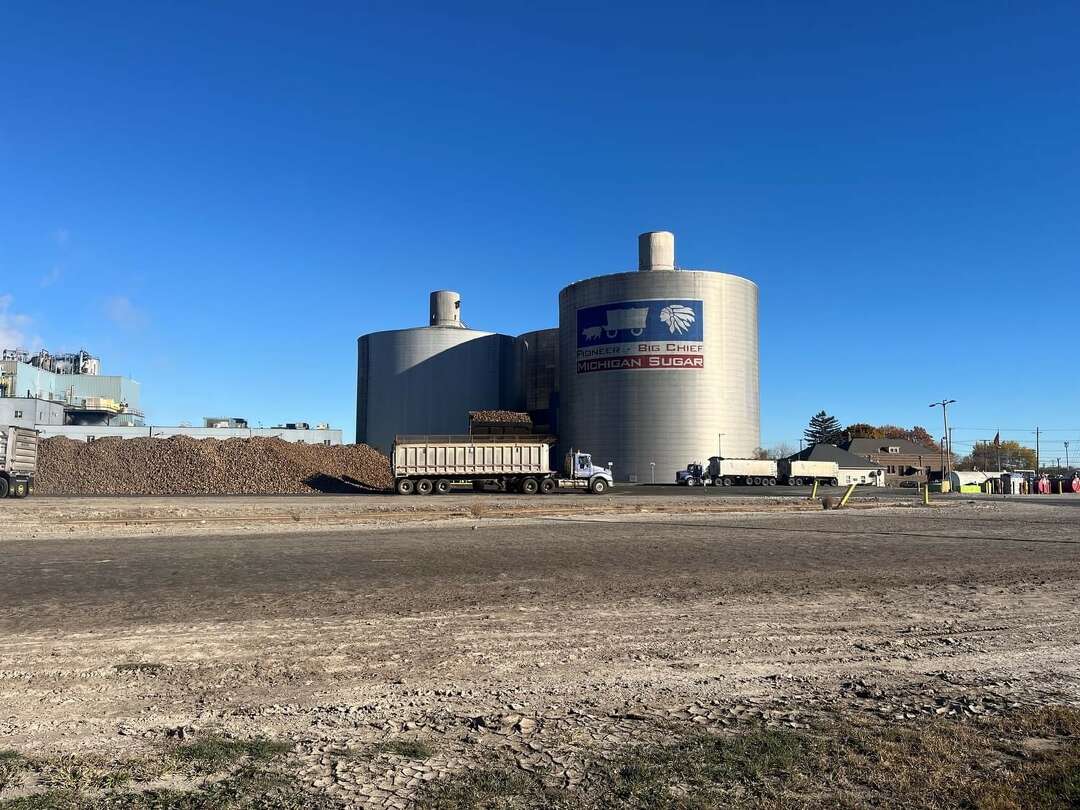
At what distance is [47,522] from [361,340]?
255 feet

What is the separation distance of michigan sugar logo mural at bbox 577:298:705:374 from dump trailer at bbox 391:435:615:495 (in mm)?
29939

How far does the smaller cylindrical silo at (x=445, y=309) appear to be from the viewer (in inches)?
3770

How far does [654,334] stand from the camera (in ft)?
249

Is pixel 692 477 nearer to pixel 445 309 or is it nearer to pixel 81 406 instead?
pixel 445 309

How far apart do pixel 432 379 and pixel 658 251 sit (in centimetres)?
3140

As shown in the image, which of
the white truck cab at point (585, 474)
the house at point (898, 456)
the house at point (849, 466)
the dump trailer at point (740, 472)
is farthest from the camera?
the house at point (898, 456)

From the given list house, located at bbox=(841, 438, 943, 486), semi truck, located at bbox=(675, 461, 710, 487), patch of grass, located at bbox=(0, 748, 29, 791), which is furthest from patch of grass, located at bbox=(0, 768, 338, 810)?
house, located at bbox=(841, 438, 943, 486)

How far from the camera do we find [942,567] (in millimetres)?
13484

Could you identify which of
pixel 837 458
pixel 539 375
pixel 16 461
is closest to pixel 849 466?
pixel 837 458

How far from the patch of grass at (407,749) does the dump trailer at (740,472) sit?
2674 inches

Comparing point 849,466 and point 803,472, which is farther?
point 849,466

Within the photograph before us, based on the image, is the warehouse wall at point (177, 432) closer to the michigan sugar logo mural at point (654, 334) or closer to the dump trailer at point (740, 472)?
the michigan sugar logo mural at point (654, 334)

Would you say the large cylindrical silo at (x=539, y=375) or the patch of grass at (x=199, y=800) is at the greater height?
the large cylindrical silo at (x=539, y=375)

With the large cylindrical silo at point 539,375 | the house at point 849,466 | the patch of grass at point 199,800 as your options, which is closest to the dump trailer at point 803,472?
the house at point 849,466
